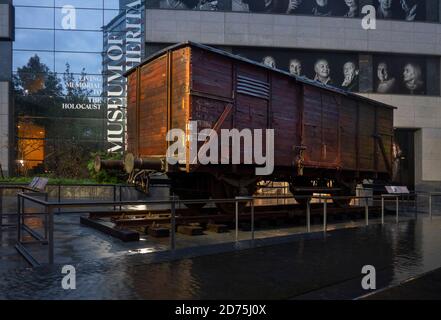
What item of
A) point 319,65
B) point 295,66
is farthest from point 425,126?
point 295,66

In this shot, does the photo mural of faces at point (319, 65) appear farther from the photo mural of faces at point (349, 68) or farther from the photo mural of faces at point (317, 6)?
the photo mural of faces at point (317, 6)

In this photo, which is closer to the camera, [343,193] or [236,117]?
[236,117]

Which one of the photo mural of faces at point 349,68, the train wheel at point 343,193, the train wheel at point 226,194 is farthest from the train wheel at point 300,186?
the photo mural of faces at point 349,68

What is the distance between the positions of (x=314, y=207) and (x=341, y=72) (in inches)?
681

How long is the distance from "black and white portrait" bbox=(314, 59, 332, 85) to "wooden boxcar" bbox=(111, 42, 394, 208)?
13.8m

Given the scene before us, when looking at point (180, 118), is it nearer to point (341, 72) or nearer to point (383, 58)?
point (341, 72)

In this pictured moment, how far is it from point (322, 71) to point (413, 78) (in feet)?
21.6

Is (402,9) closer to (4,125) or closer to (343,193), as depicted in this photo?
(343,193)

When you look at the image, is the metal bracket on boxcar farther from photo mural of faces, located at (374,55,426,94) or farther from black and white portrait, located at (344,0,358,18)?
black and white portrait, located at (344,0,358,18)

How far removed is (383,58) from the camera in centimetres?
2928

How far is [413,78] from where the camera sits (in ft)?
96.9

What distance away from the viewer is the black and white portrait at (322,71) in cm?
2862

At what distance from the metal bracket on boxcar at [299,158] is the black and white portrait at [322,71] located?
56.8 ft

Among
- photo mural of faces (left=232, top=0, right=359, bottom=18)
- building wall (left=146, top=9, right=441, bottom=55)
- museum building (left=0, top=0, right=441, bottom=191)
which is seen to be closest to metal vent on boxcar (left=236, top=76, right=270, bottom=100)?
museum building (left=0, top=0, right=441, bottom=191)
